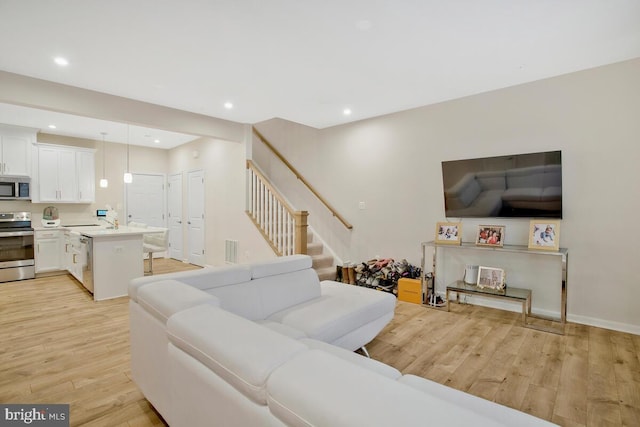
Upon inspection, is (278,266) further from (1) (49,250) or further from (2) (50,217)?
(2) (50,217)

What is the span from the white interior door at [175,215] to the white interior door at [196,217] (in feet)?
1.31

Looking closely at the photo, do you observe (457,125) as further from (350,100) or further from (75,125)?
(75,125)

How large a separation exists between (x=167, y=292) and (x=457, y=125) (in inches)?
155

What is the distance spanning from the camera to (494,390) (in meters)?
2.20

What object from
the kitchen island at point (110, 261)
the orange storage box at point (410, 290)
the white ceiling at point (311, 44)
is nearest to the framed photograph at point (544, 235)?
the orange storage box at point (410, 290)

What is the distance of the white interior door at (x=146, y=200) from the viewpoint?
716 cm

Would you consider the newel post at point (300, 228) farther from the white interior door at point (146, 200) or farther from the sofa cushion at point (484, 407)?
the white interior door at point (146, 200)

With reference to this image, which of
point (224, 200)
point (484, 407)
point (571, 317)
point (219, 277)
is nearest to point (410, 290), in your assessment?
point (571, 317)

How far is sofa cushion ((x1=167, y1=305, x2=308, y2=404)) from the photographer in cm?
101

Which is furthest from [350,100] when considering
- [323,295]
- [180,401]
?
[180,401]

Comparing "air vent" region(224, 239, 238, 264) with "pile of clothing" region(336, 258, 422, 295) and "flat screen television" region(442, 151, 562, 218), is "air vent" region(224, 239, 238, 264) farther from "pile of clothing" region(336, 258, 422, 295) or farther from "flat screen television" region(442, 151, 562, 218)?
"flat screen television" region(442, 151, 562, 218)

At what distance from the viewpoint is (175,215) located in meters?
7.44

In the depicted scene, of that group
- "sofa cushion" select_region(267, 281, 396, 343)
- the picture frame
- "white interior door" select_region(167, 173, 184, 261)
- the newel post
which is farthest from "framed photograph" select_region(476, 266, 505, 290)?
"white interior door" select_region(167, 173, 184, 261)

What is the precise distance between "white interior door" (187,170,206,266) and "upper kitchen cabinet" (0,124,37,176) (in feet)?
8.75
